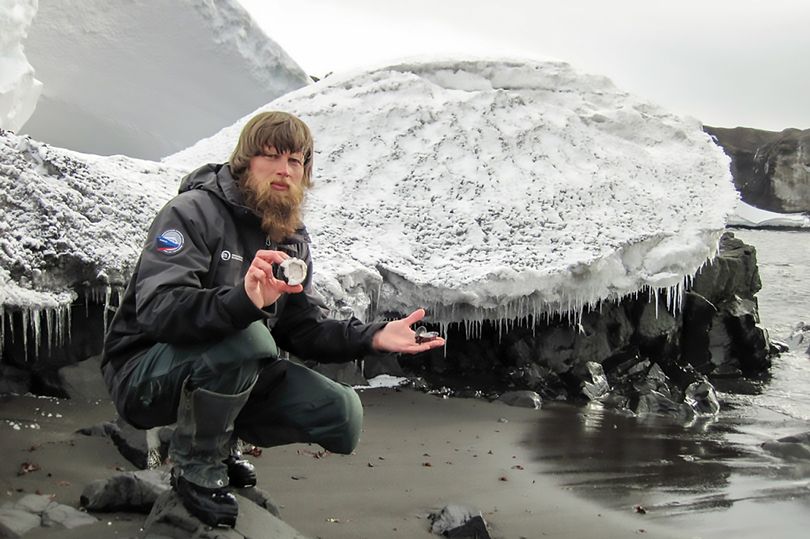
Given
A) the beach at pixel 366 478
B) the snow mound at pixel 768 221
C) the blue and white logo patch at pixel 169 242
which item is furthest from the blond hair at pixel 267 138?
the snow mound at pixel 768 221

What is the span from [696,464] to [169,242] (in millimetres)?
4371

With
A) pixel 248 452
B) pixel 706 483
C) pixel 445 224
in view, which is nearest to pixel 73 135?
pixel 445 224

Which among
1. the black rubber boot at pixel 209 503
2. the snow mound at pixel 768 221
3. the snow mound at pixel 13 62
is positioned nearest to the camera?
the black rubber boot at pixel 209 503

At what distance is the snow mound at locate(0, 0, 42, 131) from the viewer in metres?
10.0

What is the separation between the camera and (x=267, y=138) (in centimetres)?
308

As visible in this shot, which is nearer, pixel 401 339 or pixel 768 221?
pixel 401 339

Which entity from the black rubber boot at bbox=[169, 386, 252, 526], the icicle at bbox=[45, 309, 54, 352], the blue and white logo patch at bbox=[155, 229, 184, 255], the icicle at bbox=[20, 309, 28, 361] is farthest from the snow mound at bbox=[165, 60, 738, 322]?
the blue and white logo patch at bbox=[155, 229, 184, 255]

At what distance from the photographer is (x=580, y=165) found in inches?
347

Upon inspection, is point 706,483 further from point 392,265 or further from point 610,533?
point 392,265

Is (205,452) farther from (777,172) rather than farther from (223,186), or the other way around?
(777,172)

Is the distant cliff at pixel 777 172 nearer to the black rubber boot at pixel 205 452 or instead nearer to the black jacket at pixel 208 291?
the black jacket at pixel 208 291

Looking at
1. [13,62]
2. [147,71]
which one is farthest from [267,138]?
[147,71]

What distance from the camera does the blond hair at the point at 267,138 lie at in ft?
10.1

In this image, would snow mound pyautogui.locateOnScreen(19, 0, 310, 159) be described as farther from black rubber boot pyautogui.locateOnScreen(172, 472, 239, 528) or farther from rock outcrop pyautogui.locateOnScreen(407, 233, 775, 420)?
black rubber boot pyautogui.locateOnScreen(172, 472, 239, 528)
